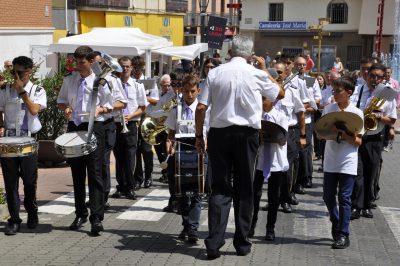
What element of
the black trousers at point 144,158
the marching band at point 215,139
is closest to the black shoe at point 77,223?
the marching band at point 215,139

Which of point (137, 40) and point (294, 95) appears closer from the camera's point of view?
point (294, 95)

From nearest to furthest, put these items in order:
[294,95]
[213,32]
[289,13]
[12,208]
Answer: [12,208] < [294,95] < [213,32] < [289,13]

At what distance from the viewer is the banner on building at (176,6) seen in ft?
146

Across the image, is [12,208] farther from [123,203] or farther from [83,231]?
[123,203]

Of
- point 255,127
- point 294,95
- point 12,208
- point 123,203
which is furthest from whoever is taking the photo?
point 123,203

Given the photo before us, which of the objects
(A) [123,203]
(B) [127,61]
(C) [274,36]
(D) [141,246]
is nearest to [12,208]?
(D) [141,246]

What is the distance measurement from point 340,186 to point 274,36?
54.2 m

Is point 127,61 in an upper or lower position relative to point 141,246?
upper

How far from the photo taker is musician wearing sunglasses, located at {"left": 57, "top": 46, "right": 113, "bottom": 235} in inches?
322

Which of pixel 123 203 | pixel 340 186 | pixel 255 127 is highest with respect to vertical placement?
pixel 255 127

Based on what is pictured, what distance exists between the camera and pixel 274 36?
202 ft

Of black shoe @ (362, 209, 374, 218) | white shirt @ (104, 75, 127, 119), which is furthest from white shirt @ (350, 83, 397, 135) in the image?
white shirt @ (104, 75, 127, 119)

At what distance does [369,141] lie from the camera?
955 cm

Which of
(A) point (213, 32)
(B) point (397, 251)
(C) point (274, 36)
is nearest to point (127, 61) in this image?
(B) point (397, 251)
